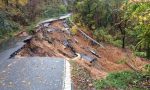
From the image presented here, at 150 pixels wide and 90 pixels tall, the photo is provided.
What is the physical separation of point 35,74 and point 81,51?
1543 cm

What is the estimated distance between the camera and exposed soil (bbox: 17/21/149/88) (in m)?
22.4

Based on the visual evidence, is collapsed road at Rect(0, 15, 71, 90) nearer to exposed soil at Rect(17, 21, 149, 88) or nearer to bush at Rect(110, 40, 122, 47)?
exposed soil at Rect(17, 21, 149, 88)

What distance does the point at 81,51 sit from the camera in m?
29.3

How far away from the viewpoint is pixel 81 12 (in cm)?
4050

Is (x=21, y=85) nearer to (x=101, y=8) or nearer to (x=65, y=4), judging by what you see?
(x=101, y=8)

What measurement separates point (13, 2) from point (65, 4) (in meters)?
38.1

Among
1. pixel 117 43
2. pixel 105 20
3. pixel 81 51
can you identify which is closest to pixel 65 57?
pixel 81 51

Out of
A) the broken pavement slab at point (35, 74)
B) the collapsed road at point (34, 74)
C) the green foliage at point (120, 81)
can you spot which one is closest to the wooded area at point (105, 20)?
the collapsed road at point (34, 74)

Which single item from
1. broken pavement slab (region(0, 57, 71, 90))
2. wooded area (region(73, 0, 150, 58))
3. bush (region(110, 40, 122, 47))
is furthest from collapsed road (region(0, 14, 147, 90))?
wooded area (region(73, 0, 150, 58))

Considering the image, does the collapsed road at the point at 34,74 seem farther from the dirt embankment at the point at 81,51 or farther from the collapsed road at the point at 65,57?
the dirt embankment at the point at 81,51

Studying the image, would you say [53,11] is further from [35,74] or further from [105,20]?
[35,74]

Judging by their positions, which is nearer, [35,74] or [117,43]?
[35,74]

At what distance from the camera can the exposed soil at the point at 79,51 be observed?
22422 millimetres

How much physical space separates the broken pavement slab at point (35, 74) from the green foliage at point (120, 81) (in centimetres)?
129
